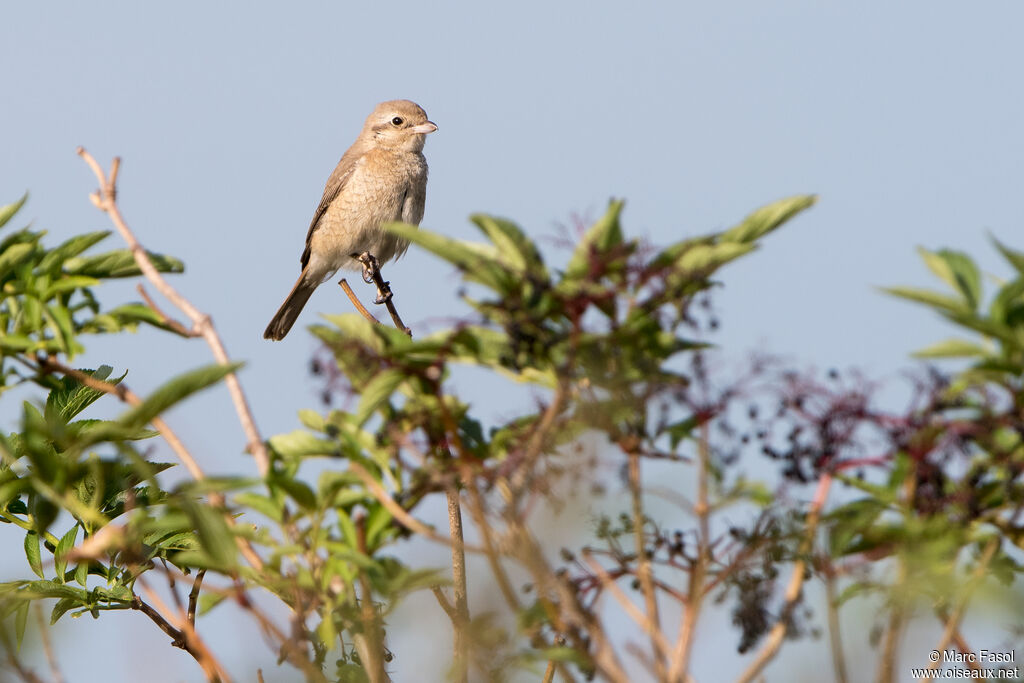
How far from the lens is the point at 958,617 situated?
1.70 metres

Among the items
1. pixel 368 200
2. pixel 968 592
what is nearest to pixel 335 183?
pixel 368 200

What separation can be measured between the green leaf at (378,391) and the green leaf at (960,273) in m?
0.78

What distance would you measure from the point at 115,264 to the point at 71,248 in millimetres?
85

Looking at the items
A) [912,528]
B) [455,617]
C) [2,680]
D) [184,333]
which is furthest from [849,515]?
[2,680]

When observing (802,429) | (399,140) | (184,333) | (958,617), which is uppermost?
(399,140)

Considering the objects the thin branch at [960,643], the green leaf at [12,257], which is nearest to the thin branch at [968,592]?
the thin branch at [960,643]

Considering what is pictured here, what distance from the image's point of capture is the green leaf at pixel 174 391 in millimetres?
1573

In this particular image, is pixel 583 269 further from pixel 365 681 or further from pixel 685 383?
pixel 365 681

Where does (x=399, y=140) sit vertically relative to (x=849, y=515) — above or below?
above

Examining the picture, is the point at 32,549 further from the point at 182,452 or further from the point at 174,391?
the point at 174,391

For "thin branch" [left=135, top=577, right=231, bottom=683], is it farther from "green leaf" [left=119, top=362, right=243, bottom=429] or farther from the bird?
the bird

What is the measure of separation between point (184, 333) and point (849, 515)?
1.11 m

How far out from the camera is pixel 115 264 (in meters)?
2.29

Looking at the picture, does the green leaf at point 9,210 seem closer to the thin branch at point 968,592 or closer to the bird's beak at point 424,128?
the thin branch at point 968,592
